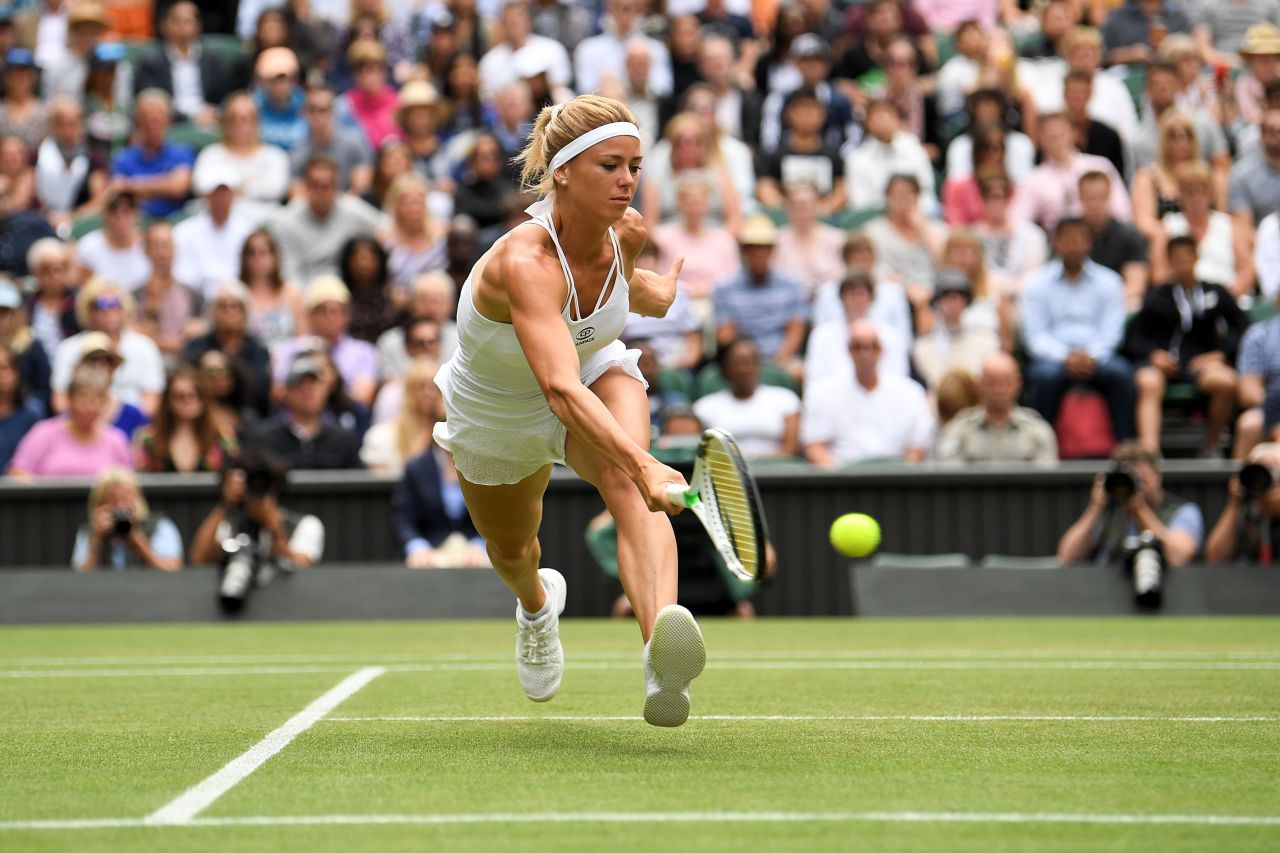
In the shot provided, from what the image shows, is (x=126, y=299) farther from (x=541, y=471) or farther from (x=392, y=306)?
(x=541, y=471)

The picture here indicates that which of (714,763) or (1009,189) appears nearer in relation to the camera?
(714,763)

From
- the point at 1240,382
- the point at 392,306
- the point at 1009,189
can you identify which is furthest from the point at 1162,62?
the point at 392,306

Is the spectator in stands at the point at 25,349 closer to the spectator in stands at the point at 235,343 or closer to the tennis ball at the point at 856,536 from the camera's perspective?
the spectator in stands at the point at 235,343

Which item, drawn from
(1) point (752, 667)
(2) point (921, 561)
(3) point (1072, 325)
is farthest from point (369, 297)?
(1) point (752, 667)

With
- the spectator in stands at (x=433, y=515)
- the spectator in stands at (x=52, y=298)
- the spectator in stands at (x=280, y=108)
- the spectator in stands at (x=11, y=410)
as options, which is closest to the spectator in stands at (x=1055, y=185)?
the spectator in stands at (x=433, y=515)

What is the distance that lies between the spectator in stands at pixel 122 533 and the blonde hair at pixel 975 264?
614cm

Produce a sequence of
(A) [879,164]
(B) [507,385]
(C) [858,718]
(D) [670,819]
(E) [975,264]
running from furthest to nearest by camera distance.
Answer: (A) [879,164]
(E) [975,264]
(C) [858,718]
(B) [507,385]
(D) [670,819]

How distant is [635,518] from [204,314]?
33.0ft

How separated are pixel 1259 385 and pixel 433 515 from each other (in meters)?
5.74

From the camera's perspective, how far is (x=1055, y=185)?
15047mm

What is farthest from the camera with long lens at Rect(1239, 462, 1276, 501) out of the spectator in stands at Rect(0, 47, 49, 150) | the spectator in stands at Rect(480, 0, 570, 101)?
the spectator in stands at Rect(0, 47, 49, 150)

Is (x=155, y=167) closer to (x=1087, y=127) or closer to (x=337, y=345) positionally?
(x=337, y=345)

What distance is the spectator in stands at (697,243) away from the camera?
47.5 ft

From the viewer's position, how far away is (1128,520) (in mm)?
11594
